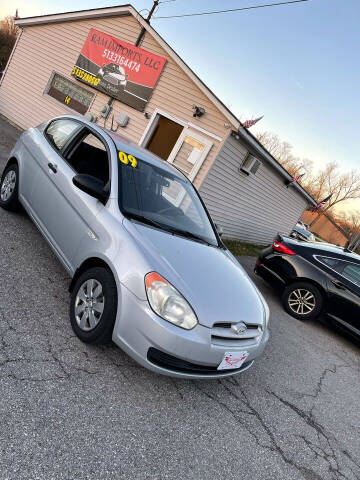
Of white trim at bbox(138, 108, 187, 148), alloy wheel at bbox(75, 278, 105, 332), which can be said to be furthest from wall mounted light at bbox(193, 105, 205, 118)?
alloy wheel at bbox(75, 278, 105, 332)

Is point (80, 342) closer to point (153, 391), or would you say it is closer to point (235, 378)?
point (153, 391)

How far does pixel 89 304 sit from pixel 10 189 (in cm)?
258

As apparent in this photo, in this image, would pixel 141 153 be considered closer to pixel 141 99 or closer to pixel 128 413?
pixel 128 413

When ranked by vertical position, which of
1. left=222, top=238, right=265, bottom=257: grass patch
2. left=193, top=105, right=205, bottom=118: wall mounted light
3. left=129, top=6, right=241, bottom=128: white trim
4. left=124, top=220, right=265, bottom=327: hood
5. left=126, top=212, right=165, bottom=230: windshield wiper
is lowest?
left=222, top=238, right=265, bottom=257: grass patch

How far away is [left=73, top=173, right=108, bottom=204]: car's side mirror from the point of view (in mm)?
2787

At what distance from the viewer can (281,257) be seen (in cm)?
577

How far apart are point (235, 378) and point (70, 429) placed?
5.98 feet

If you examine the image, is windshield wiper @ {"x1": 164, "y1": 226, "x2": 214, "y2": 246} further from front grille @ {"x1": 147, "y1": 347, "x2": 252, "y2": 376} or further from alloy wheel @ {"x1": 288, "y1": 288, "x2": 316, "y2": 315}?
alloy wheel @ {"x1": 288, "y1": 288, "x2": 316, "y2": 315}

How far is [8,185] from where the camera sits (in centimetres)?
434


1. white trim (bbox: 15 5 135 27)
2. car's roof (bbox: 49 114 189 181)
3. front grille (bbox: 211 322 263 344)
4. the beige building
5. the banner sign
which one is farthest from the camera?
white trim (bbox: 15 5 135 27)

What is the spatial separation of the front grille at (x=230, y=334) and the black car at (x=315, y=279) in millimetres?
3135

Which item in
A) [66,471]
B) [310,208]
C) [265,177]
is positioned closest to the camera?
[66,471]

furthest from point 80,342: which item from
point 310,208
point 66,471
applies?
point 310,208

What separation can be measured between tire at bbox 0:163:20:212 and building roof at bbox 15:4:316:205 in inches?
226
